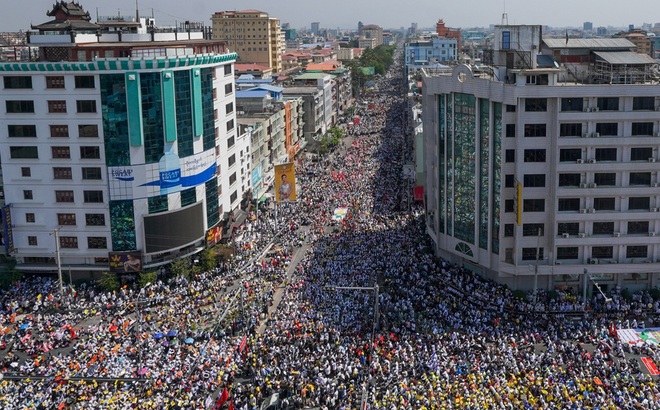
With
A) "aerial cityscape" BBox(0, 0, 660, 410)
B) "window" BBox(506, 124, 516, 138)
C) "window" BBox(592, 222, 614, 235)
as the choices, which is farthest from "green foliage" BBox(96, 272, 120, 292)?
"window" BBox(592, 222, 614, 235)

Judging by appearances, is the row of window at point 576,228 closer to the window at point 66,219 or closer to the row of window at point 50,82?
the row of window at point 50,82

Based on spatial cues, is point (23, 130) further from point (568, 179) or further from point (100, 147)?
point (568, 179)

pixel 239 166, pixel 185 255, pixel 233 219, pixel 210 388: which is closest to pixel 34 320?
pixel 185 255

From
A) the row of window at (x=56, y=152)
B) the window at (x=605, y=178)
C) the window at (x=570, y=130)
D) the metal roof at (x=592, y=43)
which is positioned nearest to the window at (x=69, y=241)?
the row of window at (x=56, y=152)

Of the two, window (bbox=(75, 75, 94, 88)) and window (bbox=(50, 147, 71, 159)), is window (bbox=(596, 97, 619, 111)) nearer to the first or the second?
window (bbox=(75, 75, 94, 88))

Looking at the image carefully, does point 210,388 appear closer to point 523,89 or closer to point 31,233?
point 31,233

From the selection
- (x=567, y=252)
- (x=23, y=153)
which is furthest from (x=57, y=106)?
(x=567, y=252)
